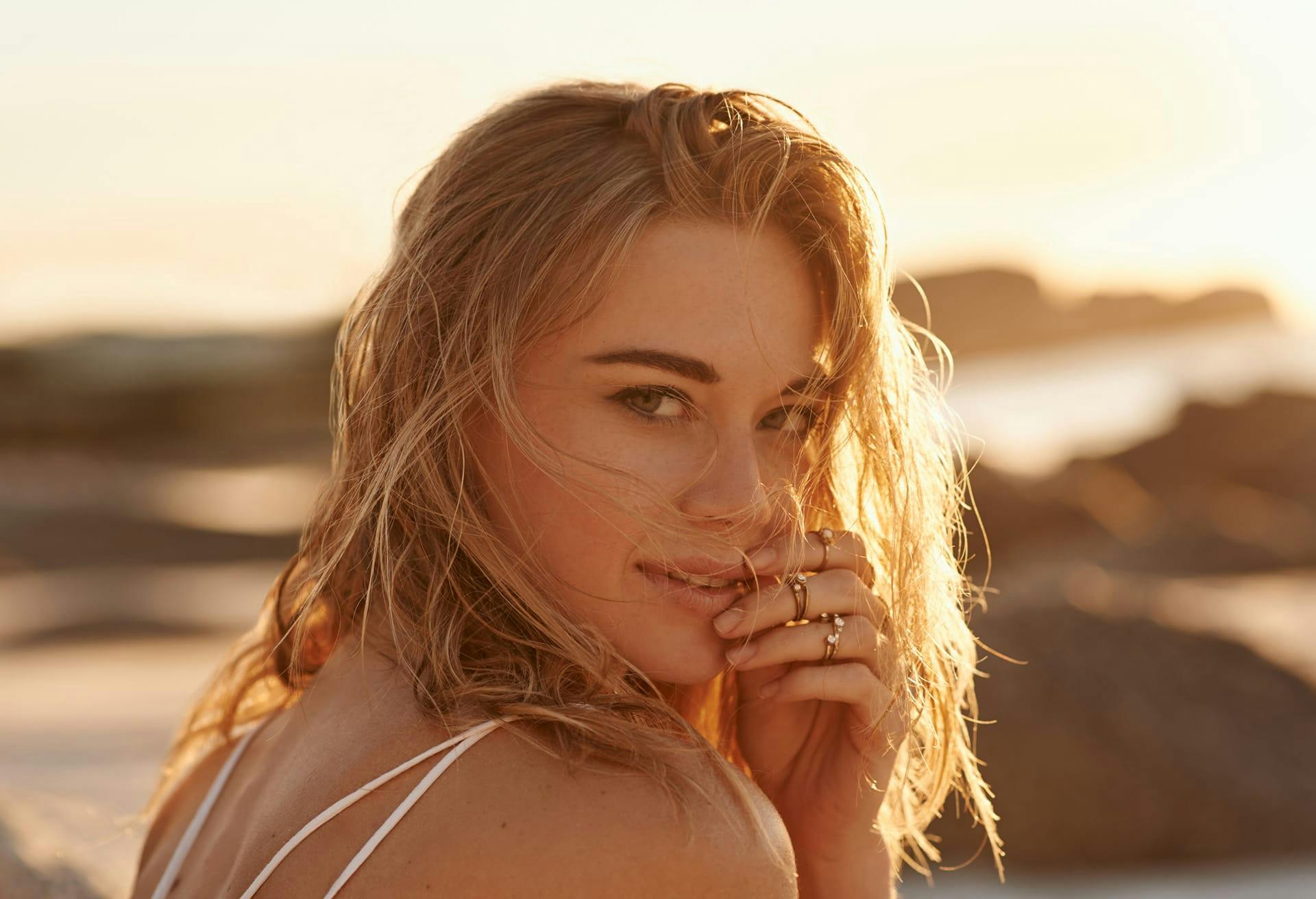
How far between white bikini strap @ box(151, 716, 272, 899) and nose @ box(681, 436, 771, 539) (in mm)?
1110

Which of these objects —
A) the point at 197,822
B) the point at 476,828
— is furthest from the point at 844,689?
the point at 197,822

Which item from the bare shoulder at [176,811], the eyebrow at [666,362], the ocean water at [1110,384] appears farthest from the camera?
the ocean water at [1110,384]

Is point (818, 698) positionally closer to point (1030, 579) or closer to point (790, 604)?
point (790, 604)

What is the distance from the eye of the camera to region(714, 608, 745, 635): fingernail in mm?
2207

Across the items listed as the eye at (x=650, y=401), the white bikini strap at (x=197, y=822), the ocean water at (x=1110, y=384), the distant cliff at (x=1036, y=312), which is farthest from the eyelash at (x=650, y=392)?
the distant cliff at (x=1036, y=312)

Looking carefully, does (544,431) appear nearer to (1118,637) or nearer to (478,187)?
(478,187)

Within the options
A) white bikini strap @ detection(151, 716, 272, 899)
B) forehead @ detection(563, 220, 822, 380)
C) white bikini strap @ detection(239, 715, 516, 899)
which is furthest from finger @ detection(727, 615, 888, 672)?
white bikini strap @ detection(151, 716, 272, 899)

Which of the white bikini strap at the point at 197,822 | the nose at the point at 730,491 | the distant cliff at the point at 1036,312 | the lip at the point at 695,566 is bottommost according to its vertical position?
the distant cliff at the point at 1036,312

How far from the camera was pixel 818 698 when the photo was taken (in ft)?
7.79

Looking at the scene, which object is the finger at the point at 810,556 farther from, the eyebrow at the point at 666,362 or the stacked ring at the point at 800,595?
the eyebrow at the point at 666,362

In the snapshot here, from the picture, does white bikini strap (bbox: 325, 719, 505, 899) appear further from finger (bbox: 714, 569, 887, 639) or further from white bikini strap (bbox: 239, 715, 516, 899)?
finger (bbox: 714, 569, 887, 639)

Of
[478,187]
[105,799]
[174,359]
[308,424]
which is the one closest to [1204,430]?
[105,799]

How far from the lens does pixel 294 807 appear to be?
1.88m

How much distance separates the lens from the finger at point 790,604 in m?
2.21
